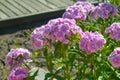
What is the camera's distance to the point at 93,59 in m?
2.65

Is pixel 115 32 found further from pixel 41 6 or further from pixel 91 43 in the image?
pixel 41 6

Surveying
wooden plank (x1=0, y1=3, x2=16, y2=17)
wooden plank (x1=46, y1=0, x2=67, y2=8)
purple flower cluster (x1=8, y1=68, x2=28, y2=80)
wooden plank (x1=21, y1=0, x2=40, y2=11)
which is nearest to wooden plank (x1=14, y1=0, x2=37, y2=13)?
wooden plank (x1=21, y1=0, x2=40, y2=11)

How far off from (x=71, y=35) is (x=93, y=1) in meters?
4.16

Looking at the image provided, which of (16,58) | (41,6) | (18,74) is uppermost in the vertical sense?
(41,6)

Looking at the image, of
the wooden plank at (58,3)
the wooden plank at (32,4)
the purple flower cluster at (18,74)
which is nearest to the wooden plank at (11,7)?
the wooden plank at (32,4)

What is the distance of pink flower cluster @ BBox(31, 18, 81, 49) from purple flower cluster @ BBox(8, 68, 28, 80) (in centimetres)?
21

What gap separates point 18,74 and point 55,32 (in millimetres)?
381

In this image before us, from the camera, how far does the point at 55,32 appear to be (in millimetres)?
2457

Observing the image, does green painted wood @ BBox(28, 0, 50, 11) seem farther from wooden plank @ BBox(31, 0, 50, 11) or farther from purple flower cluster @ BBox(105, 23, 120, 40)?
purple flower cluster @ BBox(105, 23, 120, 40)

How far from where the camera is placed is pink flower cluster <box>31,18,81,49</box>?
2.44 metres

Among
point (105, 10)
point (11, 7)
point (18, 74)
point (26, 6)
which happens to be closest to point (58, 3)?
point (26, 6)

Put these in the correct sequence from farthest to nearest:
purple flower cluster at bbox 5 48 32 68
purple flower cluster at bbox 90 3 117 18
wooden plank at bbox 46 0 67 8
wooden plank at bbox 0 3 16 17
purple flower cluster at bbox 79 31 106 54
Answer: wooden plank at bbox 46 0 67 8, wooden plank at bbox 0 3 16 17, purple flower cluster at bbox 90 3 117 18, purple flower cluster at bbox 5 48 32 68, purple flower cluster at bbox 79 31 106 54

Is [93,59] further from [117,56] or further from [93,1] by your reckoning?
[93,1]

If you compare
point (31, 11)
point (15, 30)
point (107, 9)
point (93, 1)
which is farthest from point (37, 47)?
point (93, 1)
